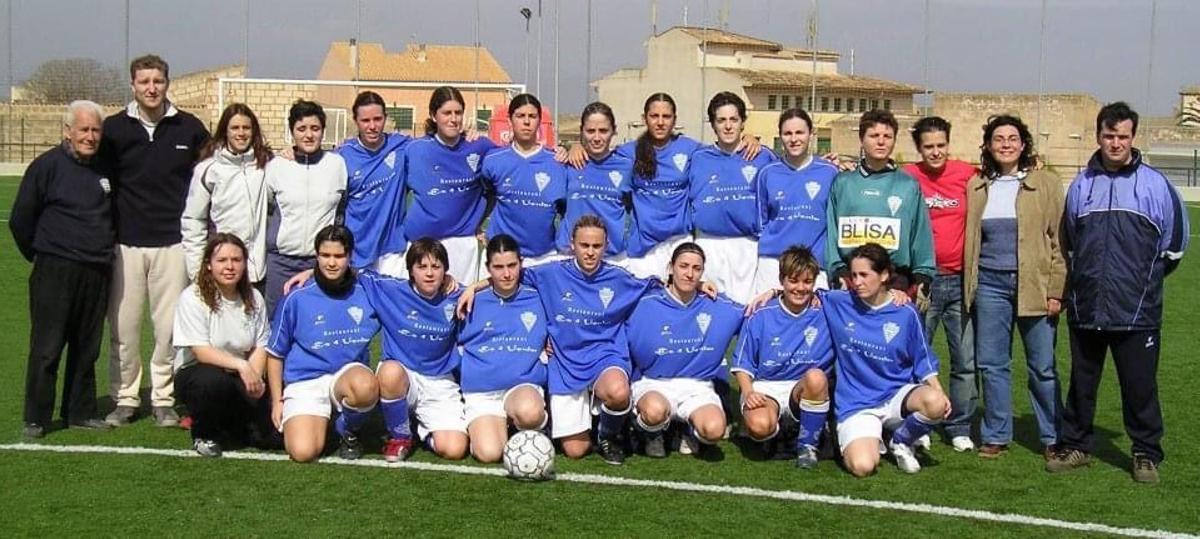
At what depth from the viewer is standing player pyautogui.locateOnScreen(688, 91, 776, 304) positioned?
643 cm

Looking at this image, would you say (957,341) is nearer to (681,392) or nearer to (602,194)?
(681,392)

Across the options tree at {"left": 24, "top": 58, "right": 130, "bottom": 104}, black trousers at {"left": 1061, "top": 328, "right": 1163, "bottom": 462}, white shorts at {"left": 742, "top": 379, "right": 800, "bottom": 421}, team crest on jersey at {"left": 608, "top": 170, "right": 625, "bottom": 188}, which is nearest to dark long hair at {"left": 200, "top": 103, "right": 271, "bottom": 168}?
team crest on jersey at {"left": 608, "top": 170, "right": 625, "bottom": 188}

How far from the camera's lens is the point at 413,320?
19.4 feet

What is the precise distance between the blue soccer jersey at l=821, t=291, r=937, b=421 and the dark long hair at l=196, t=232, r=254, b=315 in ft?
9.05

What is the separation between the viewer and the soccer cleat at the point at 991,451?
5.99 m

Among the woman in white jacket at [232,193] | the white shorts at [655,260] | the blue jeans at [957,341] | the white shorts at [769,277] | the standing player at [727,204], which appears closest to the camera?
the blue jeans at [957,341]

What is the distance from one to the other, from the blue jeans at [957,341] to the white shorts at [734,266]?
3.06 ft

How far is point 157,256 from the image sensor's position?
638 centimetres

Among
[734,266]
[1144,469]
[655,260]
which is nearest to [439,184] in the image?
[655,260]

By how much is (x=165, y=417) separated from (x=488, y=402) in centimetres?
176

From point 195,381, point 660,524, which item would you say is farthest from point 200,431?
point 660,524

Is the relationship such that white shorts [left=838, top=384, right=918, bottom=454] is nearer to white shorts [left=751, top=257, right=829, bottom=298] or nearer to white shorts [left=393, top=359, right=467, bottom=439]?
white shorts [left=751, top=257, right=829, bottom=298]

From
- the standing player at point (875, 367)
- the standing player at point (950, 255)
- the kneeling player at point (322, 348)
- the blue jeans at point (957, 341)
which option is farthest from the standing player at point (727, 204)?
the kneeling player at point (322, 348)

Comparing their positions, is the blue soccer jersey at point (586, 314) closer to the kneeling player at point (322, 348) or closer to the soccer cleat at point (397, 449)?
the soccer cleat at point (397, 449)
